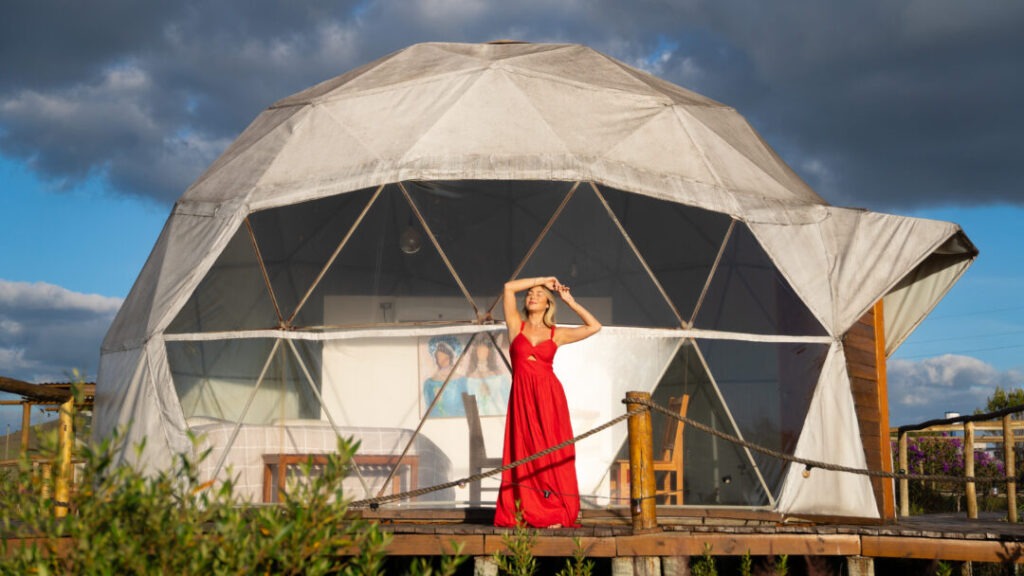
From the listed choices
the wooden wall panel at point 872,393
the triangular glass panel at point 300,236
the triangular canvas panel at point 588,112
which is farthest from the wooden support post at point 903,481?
the triangular glass panel at point 300,236

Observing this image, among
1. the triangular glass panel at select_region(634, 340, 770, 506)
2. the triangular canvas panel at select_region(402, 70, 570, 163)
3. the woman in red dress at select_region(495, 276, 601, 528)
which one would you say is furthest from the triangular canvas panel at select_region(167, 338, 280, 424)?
the triangular glass panel at select_region(634, 340, 770, 506)

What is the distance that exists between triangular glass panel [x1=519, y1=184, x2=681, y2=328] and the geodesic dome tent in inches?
0.8

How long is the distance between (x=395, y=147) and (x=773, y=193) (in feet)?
11.7

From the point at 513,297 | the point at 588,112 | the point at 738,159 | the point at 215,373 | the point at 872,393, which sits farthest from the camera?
→ the point at 738,159

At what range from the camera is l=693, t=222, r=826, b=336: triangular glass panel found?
10195mm

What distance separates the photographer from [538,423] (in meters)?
7.75

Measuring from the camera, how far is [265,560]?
→ 12.8 ft

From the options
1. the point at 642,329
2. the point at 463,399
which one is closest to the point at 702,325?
the point at 642,329

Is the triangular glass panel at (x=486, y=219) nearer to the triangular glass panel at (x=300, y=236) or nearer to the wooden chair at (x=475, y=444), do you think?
the triangular glass panel at (x=300, y=236)

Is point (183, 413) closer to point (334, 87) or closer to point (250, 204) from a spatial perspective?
point (250, 204)

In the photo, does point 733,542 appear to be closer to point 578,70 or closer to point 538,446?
point 538,446

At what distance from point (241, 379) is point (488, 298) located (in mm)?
2292

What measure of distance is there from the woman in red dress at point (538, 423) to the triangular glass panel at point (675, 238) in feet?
7.89

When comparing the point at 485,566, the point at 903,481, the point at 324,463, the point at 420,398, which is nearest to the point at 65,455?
the point at 485,566
